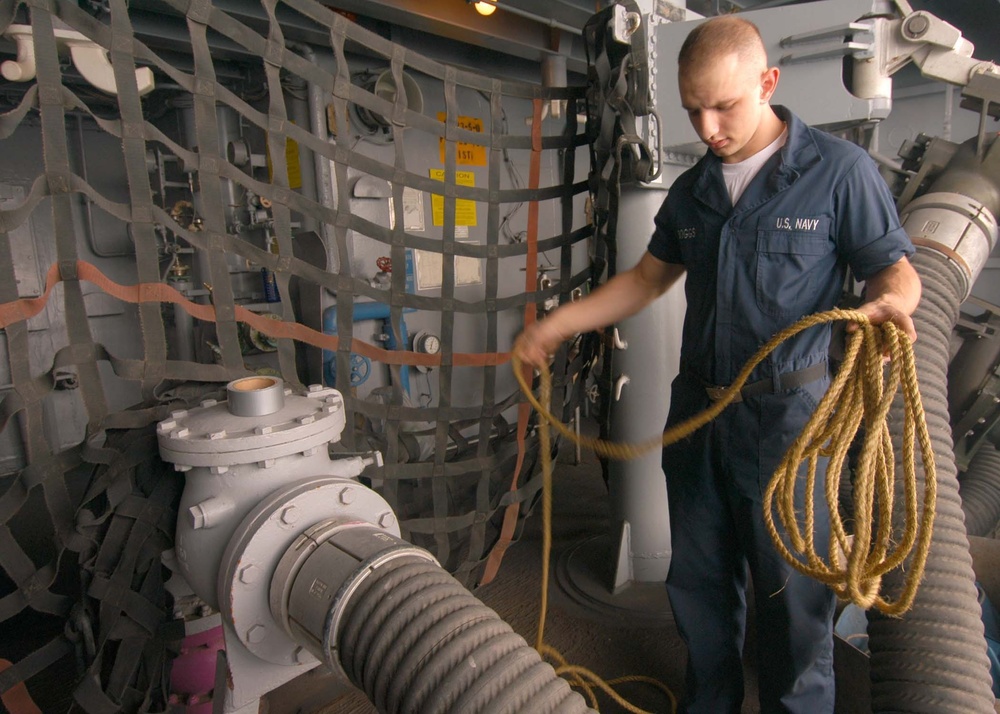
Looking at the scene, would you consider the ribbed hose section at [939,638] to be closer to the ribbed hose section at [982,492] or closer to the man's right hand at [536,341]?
the man's right hand at [536,341]

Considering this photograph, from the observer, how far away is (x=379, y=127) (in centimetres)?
311

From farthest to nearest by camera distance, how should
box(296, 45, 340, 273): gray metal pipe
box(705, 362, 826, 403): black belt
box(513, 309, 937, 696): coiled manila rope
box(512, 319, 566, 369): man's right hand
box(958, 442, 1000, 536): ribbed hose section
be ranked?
box(296, 45, 340, 273): gray metal pipe, box(958, 442, 1000, 536): ribbed hose section, box(512, 319, 566, 369): man's right hand, box(705, 362, 826, 403): black belt, box(513, 309, 937, 696): coiled manila rope

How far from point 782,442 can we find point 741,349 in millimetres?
224

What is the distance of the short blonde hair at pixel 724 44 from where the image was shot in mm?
1275

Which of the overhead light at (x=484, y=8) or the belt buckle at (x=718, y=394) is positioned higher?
the overhead light at (x=484, y=8)

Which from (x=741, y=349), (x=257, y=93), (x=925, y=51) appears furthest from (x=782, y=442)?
(x=257, y=93)

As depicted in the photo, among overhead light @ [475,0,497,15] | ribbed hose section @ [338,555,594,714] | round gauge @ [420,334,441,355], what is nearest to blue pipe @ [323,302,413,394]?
round gauge @ [420,334,441,355]

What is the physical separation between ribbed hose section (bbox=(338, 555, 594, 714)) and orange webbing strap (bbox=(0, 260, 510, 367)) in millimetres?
777

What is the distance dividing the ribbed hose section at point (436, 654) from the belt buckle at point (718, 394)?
2.60ft

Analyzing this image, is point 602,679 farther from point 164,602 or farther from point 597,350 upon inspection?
point 164,602

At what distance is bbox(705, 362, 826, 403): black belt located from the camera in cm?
136

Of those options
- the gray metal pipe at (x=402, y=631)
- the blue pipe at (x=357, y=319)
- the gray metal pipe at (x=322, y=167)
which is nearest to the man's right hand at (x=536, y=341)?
the gray metal pipe at (x=402, y=631)

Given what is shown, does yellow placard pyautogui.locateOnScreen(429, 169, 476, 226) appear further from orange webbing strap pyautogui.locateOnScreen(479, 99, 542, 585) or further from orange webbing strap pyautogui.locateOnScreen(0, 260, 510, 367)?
orange webbing strap pyautogui.locateOnScreen(0, 260, 510, 367)

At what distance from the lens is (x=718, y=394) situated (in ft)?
4.69
